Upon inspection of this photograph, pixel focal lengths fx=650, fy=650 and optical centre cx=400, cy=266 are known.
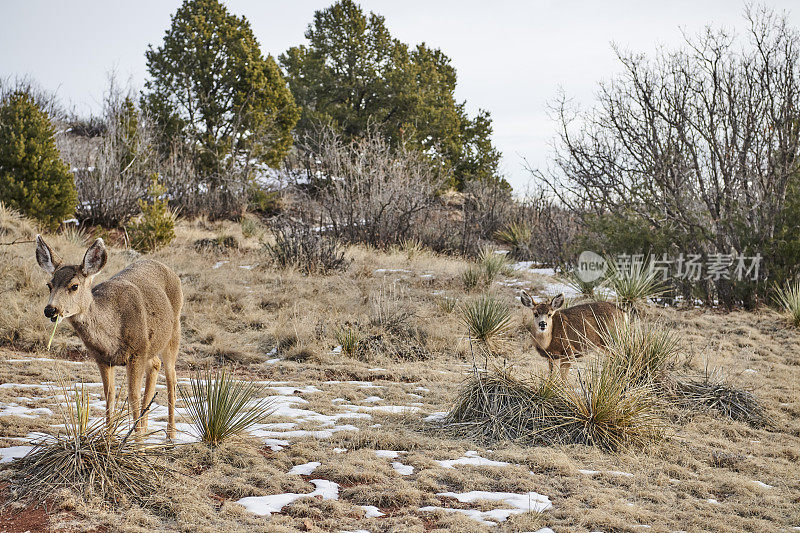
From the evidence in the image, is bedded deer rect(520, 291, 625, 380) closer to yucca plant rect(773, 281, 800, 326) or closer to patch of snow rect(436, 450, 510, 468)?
patch of snow rect(436, 450, 510, 468)

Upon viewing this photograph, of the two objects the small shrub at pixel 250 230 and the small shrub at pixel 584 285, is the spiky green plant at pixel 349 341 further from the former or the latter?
the small shrub at pixel 250 230

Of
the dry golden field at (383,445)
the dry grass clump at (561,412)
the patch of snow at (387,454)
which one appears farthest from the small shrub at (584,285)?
the patch of snow at (387,454)

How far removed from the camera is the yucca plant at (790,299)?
462 inches

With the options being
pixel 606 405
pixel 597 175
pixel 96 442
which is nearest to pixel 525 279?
pixel 597 175

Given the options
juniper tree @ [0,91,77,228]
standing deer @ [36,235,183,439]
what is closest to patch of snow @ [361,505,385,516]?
standing deer @ [36,235,183,439]

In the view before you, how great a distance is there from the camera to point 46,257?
3.83 metres

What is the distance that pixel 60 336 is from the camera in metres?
8.82

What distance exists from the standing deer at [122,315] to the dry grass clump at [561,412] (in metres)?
2.57

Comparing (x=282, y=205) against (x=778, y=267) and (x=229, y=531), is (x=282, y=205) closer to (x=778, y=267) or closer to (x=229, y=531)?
(x=778, y=267)

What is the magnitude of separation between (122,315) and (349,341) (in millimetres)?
5075

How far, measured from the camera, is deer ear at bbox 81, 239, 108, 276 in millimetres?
3844

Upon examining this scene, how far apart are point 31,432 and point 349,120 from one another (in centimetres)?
2979

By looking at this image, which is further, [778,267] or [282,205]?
[282,205]

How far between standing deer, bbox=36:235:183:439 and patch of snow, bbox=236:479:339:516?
0.87 metres
